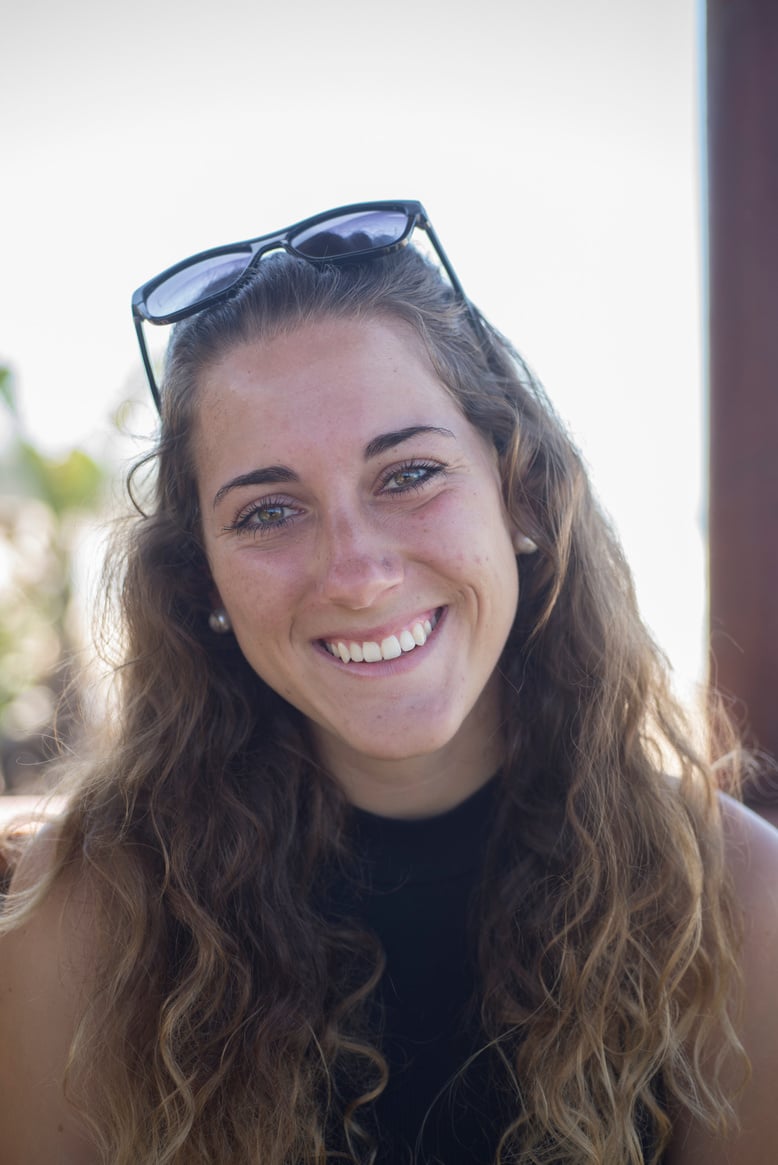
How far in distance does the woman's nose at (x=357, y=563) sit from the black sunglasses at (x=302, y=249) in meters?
0.56

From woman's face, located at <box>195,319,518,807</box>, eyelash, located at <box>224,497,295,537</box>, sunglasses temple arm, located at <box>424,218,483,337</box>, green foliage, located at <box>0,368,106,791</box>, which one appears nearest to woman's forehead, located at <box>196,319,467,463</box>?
woman's face, located at <box>195,319,518,807</box>

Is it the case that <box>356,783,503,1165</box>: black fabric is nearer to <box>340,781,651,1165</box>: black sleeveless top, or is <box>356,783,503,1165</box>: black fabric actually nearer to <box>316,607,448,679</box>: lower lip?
<box>340,781,651,1165</box>: black sleeveless top

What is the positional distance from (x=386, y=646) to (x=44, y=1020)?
36.8 inches

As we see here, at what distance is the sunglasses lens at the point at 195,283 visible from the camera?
62.5 inches

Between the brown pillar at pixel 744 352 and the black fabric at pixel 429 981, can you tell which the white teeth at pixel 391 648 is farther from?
the brown pillar at pixel 744 352

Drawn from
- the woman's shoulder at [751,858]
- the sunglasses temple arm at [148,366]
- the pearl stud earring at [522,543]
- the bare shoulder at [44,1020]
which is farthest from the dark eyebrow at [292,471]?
the woman's shoulder at [751,858]

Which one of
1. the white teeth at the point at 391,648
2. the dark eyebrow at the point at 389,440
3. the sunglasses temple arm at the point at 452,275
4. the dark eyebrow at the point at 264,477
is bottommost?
the white teeth at the point at 391,648

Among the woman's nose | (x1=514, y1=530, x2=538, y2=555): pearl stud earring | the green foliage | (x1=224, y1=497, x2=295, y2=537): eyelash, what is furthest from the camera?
the green foliage

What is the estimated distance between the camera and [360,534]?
138 centimetres

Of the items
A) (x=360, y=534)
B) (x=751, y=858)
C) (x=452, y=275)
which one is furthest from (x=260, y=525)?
(x=751, y=858)

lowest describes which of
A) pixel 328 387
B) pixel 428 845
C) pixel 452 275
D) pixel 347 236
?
pixel 428 845

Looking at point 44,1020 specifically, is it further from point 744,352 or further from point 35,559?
point 35,559

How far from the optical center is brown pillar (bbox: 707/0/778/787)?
70.2 inches

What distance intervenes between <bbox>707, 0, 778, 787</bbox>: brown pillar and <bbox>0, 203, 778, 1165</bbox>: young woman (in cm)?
37
